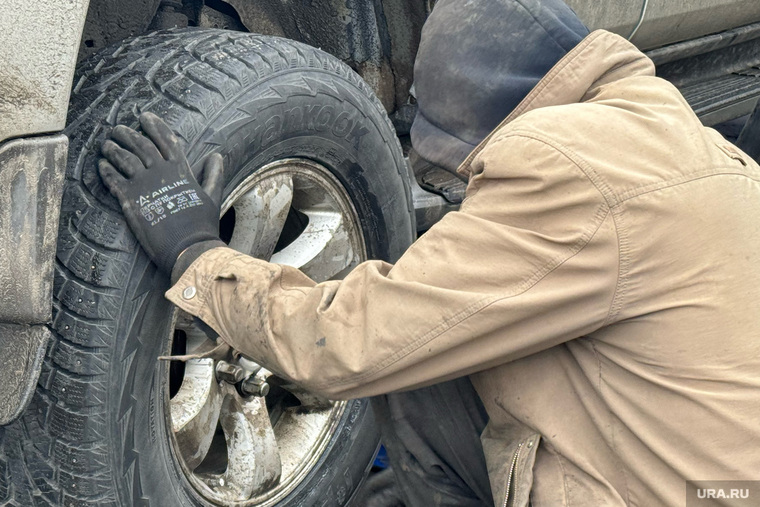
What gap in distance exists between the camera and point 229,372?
1.75 meters

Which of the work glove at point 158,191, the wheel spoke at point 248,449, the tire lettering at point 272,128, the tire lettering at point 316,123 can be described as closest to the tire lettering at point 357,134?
the tire lettering at point 316,123

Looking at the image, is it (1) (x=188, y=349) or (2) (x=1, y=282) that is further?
(1) (x=188, y=349)

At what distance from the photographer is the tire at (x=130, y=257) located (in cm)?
131

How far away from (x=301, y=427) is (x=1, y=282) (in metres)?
1.01

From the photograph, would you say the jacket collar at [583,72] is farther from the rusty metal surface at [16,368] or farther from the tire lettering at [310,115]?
the rusty metal surface at [16,368]

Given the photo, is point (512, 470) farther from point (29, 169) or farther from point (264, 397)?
point (29, 169)

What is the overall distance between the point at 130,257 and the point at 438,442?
2.78ft

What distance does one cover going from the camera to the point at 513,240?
1.21 meters

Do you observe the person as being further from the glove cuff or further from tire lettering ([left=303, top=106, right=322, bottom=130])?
tire lettering ([left=303, top=106, right=322, bottom=130])

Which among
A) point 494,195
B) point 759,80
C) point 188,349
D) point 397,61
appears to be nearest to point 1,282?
point 188,349

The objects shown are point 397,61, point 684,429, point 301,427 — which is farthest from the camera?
point 397,61

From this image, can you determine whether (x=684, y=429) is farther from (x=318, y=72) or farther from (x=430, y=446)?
(x=318, y=72)

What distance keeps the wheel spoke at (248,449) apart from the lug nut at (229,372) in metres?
0.07

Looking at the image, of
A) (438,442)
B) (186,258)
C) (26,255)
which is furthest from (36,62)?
(438,442)
